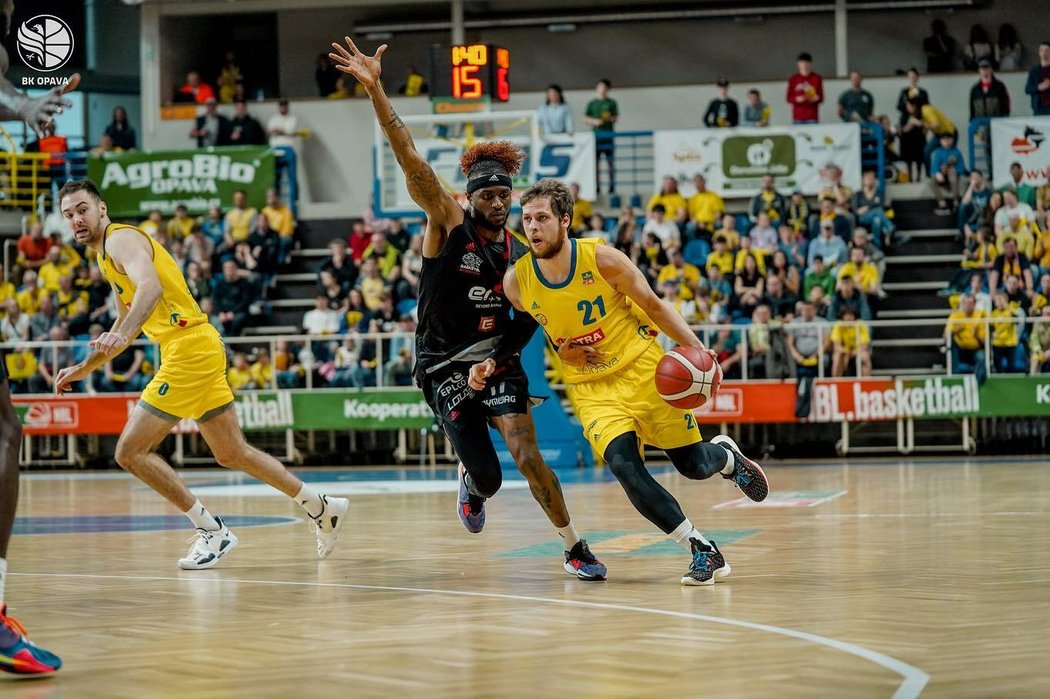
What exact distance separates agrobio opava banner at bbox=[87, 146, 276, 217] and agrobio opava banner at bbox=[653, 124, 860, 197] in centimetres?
712

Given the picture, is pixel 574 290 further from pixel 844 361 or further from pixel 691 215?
pixel 691 215

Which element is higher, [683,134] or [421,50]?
[421,50]

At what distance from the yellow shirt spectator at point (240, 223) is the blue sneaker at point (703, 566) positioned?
18191mm

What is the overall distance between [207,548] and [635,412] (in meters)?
2.96

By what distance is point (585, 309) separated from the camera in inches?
308

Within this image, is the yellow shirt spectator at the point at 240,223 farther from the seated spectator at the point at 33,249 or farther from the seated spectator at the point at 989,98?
the seated spectator at the point at 989,98

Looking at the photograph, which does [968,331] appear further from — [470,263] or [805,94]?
[470,263]

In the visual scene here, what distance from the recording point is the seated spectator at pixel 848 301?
2034cm

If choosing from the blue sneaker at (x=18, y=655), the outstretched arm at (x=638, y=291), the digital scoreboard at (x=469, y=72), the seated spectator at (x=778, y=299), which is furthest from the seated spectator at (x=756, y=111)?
the blue sneaker at (x=18, y=655)

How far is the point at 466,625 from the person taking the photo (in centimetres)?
640

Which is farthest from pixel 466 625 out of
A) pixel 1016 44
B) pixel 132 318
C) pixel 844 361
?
pixel 1016 44

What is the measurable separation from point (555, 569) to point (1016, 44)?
71.3 feet

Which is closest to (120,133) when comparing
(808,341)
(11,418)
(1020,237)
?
(808,341)

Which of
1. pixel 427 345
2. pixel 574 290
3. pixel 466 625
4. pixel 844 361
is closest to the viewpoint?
pixel 466 625
